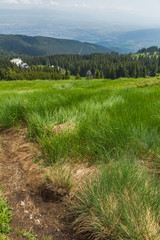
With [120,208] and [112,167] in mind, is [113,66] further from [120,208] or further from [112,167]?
[120,208]

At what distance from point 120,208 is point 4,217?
1072mm

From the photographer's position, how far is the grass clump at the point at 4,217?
1245 mm

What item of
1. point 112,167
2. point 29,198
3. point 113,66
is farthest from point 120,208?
point 113,66

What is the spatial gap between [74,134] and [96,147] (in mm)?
459

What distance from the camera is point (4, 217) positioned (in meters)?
1.34

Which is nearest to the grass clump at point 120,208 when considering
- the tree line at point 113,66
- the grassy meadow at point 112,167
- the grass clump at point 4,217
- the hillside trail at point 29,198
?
the grassy meadow at point 112,167

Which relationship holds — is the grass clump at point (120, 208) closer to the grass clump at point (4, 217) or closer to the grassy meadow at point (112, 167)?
the grassy meadow at point (112, 167)

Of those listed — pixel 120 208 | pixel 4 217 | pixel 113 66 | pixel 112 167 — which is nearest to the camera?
pixel 120 208

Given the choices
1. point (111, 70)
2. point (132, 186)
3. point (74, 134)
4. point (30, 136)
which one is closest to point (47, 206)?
point (132, 186)

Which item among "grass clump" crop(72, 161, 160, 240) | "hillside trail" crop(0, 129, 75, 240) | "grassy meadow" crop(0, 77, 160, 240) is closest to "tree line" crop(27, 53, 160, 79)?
"grassy meadow" crop(0, 77, 160, 240)

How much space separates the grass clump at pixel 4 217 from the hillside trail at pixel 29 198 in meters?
0.05

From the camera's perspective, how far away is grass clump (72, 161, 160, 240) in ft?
3.62

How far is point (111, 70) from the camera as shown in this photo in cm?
9994

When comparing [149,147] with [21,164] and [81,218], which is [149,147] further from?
[21,164]
